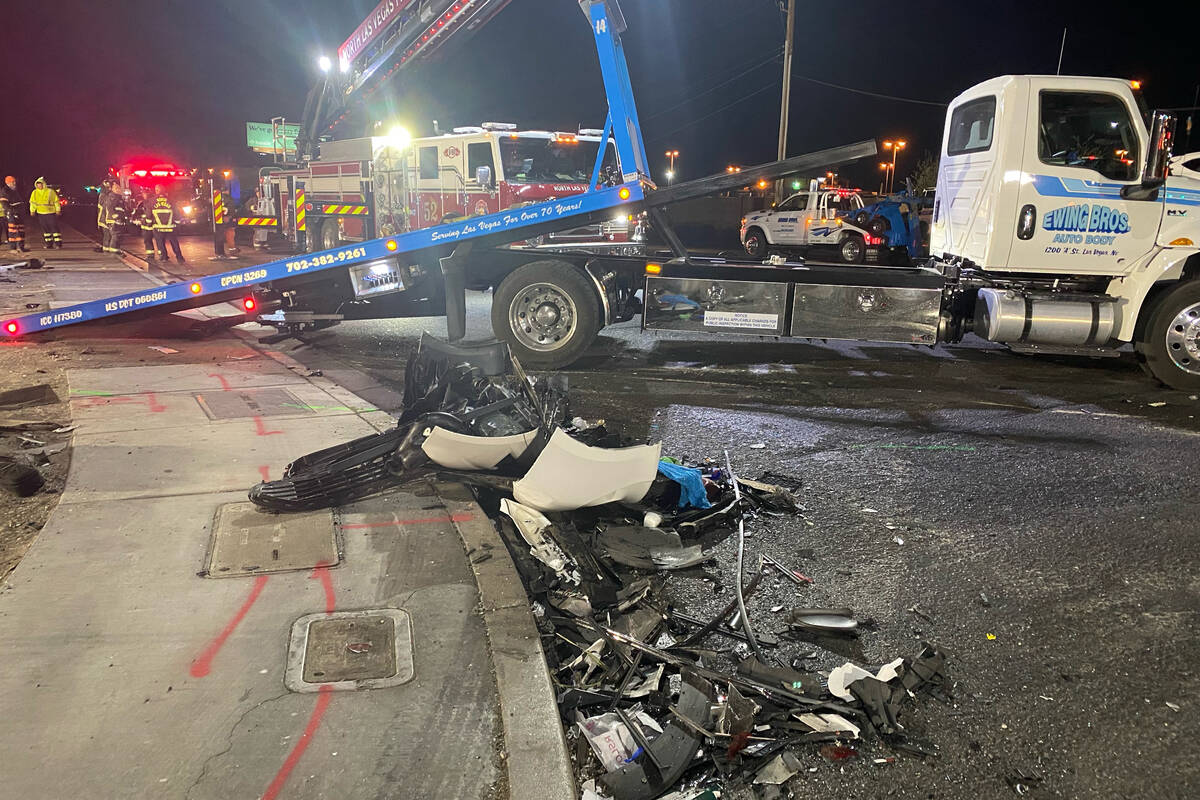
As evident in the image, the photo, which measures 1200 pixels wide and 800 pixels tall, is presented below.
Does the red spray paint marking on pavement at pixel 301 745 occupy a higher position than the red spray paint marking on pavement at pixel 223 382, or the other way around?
the red spray paint marking on pavement at pixel 223 382

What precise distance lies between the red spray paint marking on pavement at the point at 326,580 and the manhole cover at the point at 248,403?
286 cm

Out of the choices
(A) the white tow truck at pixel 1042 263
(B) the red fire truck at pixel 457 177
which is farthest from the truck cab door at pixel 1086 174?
(B) the red fire truck at pixel 457 177

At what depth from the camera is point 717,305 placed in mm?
8625

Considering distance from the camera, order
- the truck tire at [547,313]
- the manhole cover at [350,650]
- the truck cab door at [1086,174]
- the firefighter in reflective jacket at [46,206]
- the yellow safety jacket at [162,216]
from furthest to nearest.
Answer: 1. the firefighter in reflective jacket at [46,206]
2. the yellow safety jacket at [162,216]
3. the truck tire at [547,313]
4. the truck cab door at [1086,174]
5. the manhole cover at [350,650]

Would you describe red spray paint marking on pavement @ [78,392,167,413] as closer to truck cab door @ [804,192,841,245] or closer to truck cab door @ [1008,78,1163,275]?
truck cab door @ [1008,78,1163,275]

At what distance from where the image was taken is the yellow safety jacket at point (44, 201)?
21.5 meters

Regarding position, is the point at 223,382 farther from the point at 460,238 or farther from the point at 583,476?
the point at 583,476

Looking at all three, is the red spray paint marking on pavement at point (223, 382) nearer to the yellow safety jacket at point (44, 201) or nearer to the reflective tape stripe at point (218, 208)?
the reflective tape stripe at point (218, 208)

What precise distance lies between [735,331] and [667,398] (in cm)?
142

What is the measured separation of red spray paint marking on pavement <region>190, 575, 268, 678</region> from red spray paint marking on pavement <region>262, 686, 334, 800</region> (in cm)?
51

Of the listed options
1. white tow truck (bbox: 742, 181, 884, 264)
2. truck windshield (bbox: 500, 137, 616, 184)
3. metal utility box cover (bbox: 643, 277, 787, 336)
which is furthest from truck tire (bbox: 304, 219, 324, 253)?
metal utility box cover (bbox: 643, 277, 787, 336)

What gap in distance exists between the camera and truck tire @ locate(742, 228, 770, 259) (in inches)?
929

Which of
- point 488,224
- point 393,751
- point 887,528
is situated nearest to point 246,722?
point 393,751

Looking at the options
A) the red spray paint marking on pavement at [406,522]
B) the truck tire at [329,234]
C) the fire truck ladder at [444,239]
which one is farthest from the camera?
the truck tire at [329,234]
